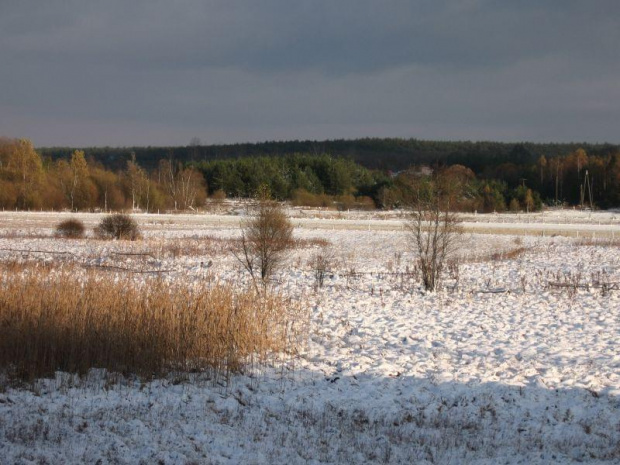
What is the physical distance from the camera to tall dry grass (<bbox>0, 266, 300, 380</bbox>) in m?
9.08

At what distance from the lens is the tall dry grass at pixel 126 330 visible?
357 inches

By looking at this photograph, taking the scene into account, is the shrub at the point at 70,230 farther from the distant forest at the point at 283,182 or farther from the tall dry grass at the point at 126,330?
the distant forest at the point at 283,182

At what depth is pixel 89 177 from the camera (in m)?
66.9

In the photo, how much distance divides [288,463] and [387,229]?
118ft

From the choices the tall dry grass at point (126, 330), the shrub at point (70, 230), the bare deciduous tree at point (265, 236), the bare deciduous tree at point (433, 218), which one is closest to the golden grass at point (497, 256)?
the bare deciduous tree at point (433, 218)

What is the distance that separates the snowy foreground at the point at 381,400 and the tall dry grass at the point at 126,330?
1.67 feet

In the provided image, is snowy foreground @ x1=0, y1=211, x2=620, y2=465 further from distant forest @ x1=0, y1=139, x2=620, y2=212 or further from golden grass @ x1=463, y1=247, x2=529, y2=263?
distant forest @ x1=0, y1=139, x2=620, y2=212

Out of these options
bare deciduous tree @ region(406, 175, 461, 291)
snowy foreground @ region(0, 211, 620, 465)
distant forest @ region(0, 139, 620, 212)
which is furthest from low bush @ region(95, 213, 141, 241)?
distant forest @ region(0, 139, 620, 212)

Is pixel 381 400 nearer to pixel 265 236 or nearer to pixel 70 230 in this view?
pixel 265 236

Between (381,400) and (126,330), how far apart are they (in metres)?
4.11

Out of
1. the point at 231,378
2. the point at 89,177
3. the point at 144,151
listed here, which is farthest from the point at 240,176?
the point at 144,151

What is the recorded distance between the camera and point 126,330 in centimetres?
987

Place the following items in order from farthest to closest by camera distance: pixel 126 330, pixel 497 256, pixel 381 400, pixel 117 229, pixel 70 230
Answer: pixel 70 230, pixel 117 229, pixel 497 256, pixel 126 330, pixel 381 400

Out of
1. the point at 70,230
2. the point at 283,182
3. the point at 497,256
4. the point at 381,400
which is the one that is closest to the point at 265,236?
the point at 381,400
